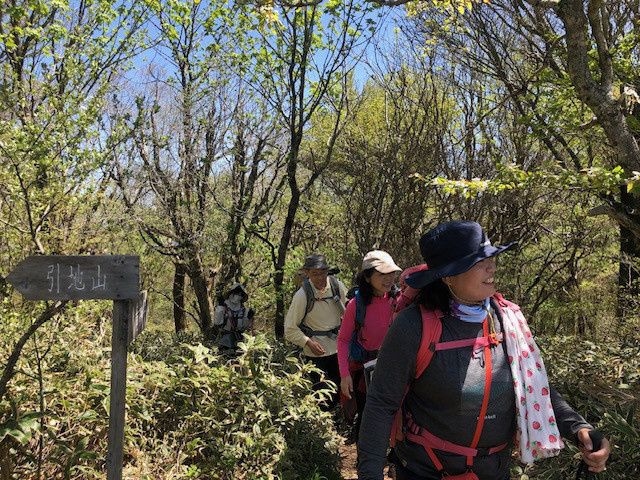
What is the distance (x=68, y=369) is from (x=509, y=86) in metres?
6.48

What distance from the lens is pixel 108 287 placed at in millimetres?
3127

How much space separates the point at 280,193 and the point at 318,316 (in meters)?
5.99

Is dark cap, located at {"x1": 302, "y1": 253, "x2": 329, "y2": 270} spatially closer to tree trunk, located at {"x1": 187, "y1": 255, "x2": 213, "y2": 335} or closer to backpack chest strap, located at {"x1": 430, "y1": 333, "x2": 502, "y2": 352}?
backpack chest strap, located at {"x1": 430, "y1": 333, "x2": 502, "y2": 352}

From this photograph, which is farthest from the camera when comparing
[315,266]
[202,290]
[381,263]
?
[202,290]

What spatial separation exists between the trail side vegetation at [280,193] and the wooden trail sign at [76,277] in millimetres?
554

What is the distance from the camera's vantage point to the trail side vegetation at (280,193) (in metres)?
4.05

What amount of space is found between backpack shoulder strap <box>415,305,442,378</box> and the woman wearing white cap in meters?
2.02

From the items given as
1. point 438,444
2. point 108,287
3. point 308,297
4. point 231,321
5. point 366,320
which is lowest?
point 231,321

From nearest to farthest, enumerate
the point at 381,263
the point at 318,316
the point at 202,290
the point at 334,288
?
the point at 381,263 → the point at 318,316 → the point at 334,288 → the point at 202,290

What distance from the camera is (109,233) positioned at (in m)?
7.45

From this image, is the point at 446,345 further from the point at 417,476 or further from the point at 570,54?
the point at 570,54

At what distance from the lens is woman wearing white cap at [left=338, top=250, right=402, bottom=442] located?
161 inches

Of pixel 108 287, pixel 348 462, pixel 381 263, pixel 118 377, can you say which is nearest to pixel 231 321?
pixel 348 462

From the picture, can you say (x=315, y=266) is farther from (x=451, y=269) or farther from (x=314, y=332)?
(x=451, y=269)
